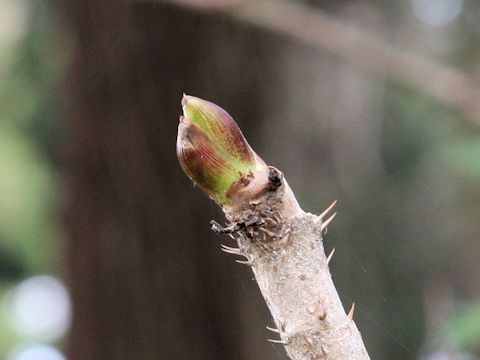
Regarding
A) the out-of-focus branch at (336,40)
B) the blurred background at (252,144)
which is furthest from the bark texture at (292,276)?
the out-of-focus branch at (336,40)

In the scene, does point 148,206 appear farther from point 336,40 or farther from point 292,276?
point 292,276

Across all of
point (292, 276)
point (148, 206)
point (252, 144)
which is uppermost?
point (252, 144)

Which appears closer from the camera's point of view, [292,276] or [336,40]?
[292,276]

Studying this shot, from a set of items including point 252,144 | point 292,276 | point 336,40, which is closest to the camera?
point 292,276

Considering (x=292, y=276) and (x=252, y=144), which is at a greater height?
(x=252, y=144)

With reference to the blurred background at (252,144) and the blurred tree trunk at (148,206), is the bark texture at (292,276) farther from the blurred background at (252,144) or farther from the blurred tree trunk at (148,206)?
the blurred tree trunk at (148,206)

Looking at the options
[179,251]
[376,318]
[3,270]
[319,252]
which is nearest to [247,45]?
[179,251]

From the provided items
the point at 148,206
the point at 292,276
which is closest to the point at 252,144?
the point at 148,206
